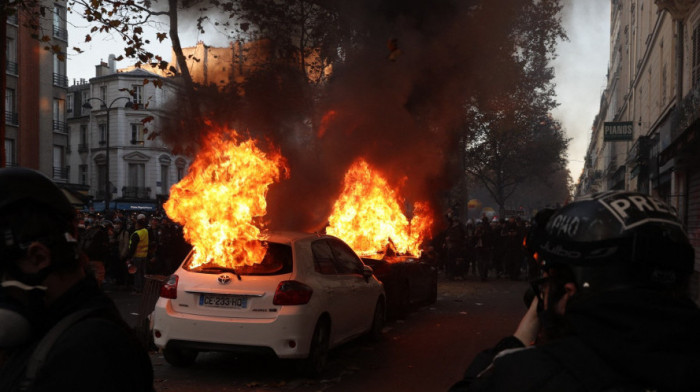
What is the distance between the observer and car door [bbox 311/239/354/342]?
695 centimetres

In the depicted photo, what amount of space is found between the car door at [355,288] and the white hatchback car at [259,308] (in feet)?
1.60

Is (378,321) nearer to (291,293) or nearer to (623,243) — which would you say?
(291,293)

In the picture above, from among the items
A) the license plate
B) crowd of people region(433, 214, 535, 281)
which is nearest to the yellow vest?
the license plate

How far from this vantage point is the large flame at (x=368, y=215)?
13492 mm

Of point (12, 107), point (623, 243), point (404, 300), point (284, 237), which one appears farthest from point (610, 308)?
point (12, 107)

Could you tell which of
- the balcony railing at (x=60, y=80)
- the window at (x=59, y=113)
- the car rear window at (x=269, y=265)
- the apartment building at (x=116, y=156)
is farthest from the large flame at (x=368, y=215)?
the apartment building at (x=116, y=156)

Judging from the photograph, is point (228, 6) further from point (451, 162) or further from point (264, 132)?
point (451, 162)

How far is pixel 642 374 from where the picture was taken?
1229 millimetres

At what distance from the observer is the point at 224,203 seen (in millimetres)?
7844

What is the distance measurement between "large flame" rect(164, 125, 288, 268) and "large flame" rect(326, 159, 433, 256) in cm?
455

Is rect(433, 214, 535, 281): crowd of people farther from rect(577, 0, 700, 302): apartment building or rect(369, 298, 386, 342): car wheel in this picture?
rect(369, 298, 386, 342): car wheel

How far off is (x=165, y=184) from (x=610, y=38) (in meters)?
42.2

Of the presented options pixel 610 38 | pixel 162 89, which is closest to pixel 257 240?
pixel 162 89

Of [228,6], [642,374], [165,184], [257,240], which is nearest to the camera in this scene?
[642,374]
